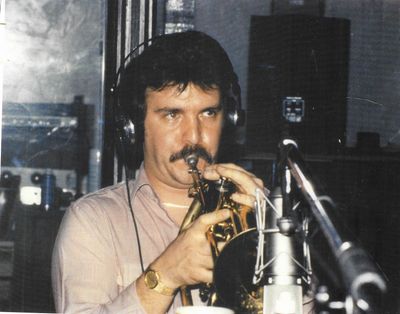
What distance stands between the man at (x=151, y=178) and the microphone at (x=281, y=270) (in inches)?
16.3

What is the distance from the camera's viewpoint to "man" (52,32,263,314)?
3.15 ft

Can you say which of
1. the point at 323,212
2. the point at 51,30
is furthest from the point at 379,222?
the point at 323,212

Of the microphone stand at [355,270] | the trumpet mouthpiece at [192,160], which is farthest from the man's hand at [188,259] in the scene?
the microphone stand at [355,270]

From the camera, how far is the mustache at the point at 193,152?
1.02m

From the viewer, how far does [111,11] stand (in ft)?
3.90

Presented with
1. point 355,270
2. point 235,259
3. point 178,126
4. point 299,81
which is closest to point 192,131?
point 178,126

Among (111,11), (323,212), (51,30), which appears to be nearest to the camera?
(323,212)

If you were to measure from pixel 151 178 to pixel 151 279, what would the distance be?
28cm

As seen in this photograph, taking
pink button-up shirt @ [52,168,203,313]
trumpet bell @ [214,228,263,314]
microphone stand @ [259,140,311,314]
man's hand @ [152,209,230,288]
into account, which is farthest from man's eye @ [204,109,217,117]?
microphone stand @ [259,140,311,314]

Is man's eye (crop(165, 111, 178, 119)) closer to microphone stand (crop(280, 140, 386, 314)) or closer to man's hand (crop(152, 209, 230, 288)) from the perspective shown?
man's hand (crop(152, 209, 230, 288))

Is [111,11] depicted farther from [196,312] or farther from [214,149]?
[196,312]

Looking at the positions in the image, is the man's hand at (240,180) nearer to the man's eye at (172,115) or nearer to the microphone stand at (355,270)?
the man's eye at (172,115)

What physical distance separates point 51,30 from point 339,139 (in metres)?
0.79

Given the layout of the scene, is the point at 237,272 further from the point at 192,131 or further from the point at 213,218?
the point at 192,131
